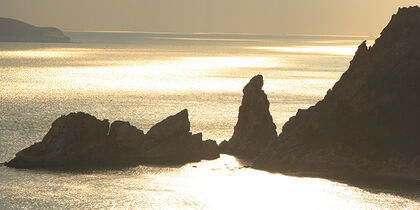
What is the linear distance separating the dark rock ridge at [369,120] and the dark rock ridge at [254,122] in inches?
276

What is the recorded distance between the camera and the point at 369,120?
8262 cm

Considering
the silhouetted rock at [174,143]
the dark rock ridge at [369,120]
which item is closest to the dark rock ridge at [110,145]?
the silhouetted rock at [174,143]

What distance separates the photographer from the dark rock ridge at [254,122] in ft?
306

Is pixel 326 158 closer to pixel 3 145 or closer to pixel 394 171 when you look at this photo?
pixel 394 171

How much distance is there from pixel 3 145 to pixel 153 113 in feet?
168

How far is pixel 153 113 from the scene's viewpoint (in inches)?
5974

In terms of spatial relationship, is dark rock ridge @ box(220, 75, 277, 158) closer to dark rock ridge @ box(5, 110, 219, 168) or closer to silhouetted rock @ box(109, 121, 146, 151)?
dark rock ridge @ box(5, 110, 219, 168)

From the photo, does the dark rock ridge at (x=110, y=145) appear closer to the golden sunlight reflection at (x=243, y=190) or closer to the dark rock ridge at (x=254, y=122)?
the golden sunlight reflection at (x=243, y=190)

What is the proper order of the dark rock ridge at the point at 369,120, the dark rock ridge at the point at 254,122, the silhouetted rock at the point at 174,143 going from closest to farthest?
1. the dark rock ridge at the point at 369,120
2. the silhouetted rock at the point at 174,143
3. the dark rock ridge at the point at 254,122

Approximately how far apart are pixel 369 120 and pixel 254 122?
15.0 metres

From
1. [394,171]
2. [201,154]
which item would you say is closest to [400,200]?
[394,171]

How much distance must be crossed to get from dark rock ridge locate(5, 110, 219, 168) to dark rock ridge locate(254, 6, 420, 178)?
863 cm

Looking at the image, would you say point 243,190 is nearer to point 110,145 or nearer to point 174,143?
point 174,143

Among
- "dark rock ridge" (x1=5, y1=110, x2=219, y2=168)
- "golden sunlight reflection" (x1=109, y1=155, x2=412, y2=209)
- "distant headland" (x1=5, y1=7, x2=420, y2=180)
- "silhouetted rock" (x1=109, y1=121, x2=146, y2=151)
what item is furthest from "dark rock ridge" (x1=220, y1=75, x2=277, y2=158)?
"silhouetted rock" (x1=109, y1=121, x2=146, y2=151)
